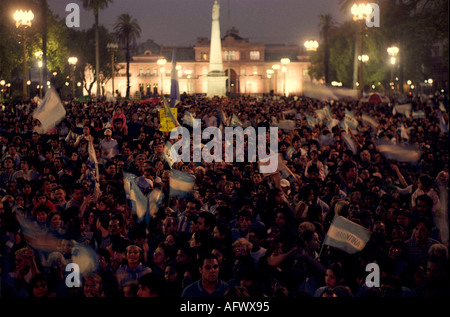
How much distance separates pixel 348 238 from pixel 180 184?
3.65 m

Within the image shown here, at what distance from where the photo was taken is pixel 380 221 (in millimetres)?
8664

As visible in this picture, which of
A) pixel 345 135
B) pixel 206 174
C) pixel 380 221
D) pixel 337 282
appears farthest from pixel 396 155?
pixel 337 282

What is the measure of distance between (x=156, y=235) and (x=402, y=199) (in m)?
4.38

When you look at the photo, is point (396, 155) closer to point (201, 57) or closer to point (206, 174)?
point (206, 174)

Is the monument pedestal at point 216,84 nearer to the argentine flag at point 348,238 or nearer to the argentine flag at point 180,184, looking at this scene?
the argentine flag at point 180,184

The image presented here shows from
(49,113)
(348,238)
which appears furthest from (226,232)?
(49,113)

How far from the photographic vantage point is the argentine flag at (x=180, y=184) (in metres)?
10.1

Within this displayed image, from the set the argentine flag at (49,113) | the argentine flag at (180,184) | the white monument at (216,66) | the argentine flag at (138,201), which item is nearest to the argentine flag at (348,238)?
the argentine flag at (138,201)

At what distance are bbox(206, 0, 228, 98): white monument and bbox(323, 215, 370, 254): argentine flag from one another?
52.4 metres

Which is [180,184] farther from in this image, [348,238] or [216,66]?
[216,66]

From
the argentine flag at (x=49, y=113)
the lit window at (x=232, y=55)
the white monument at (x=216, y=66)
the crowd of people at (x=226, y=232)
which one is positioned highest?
the lit window at (x=232, y=55)

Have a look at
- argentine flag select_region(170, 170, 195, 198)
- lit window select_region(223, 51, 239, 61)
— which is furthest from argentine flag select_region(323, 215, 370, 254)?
lit window select_region(223, 51, 239, 61)

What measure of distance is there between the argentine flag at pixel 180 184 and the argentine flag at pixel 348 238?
340 cm

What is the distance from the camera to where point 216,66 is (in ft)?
200
